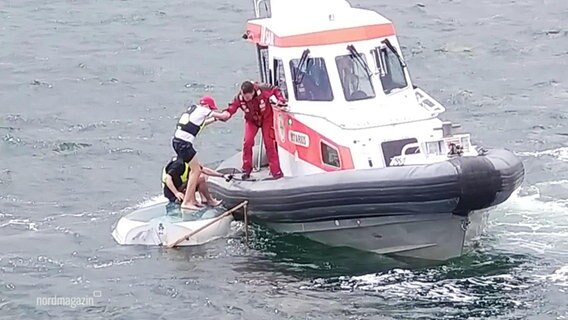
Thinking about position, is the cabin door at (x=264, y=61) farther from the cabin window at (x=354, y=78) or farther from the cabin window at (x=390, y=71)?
the cabin window at (x=390, y=71)

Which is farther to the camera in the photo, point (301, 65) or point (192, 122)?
point (192, 122)

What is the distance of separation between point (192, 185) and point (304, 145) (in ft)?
5.24

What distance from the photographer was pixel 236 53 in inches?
1085

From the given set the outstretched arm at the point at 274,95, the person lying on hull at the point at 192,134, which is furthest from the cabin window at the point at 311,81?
the person lying on hull at the point at 192,134

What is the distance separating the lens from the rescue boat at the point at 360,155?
14.6 meters

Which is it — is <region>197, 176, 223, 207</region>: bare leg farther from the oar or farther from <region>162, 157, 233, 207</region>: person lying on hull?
the oar

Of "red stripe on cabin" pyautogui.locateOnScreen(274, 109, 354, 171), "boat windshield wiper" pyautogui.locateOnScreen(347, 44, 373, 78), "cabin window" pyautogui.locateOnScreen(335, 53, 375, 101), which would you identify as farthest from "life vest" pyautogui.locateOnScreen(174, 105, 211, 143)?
"boat windshield wiper" pyautogui.locateOnScreen(347, 44, 373, 78)

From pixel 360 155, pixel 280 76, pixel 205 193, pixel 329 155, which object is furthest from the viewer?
pixel 205 193

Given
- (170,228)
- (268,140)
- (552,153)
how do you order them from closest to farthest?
(170,228) < (268,140) < (552,153)

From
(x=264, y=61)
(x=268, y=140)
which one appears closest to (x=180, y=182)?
(x=268, y=140)

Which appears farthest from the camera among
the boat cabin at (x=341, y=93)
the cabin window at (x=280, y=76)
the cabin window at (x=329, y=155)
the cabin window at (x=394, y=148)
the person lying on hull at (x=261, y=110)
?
the cabin window at (x=280, y=76)

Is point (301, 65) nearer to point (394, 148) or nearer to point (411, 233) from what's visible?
point (394, 148)

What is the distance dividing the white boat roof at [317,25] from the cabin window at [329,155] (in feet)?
4.29

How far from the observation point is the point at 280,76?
16.9 metres
